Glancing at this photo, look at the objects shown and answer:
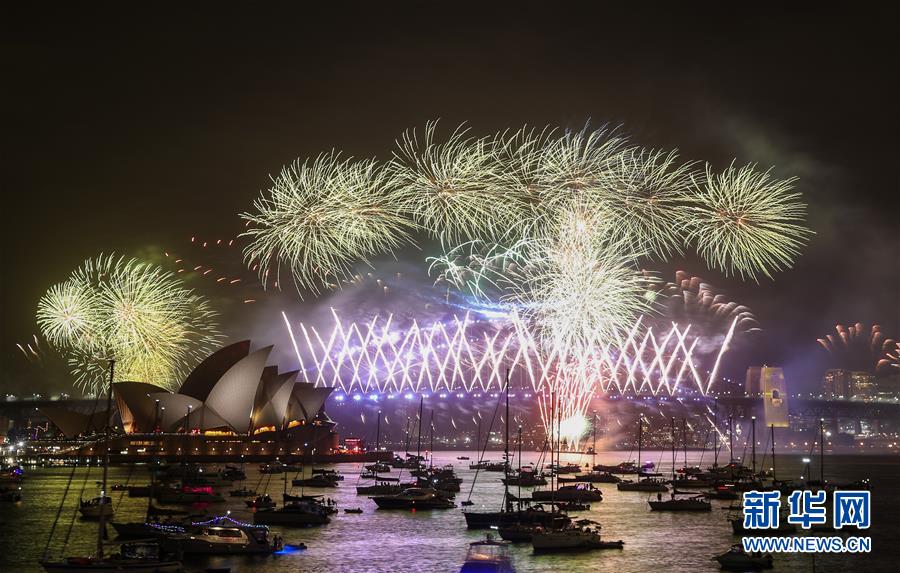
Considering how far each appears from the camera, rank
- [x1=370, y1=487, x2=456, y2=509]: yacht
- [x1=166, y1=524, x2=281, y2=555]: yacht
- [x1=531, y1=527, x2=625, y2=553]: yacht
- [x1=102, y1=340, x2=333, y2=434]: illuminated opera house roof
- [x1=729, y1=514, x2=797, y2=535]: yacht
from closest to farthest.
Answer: [x1=166, y1=524, x2=281, y2=555]: yacht, [x1=531, y1=527, x2=625, y2=553]: yacht, [x1=729, y1=514, x2=797, y2=535]: yacht, [x1=370, y1=487, x2=456, y2=509]: yacht, [x1=102, y1=340, x2=333, y2=434]: illuminated opera house roof

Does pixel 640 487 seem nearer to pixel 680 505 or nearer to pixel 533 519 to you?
pixel 680 505

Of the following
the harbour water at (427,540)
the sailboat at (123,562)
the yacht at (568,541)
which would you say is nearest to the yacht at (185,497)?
the harbour water at (427,540)

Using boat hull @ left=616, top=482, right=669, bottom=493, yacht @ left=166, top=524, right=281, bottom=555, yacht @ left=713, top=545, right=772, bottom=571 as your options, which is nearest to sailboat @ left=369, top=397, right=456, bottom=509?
yacht @ left=166, top=524, right=281, bottom=555

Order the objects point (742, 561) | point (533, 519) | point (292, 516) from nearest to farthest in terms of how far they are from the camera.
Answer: point (742, 561) → point (533, 519) → point (292, 516)

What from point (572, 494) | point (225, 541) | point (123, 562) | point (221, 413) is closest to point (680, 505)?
point (572, 494)

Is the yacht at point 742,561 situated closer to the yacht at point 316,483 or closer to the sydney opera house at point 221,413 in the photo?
the yacht at point 316,483

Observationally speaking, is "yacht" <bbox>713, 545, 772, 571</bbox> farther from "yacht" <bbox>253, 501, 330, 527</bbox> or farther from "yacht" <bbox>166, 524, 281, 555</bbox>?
"yacht" <bbox>253, 501, 330, 527</bbox>

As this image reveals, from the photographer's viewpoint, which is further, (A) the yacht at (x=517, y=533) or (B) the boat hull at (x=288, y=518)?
(B) the boat hull at (x=288, y=518)
